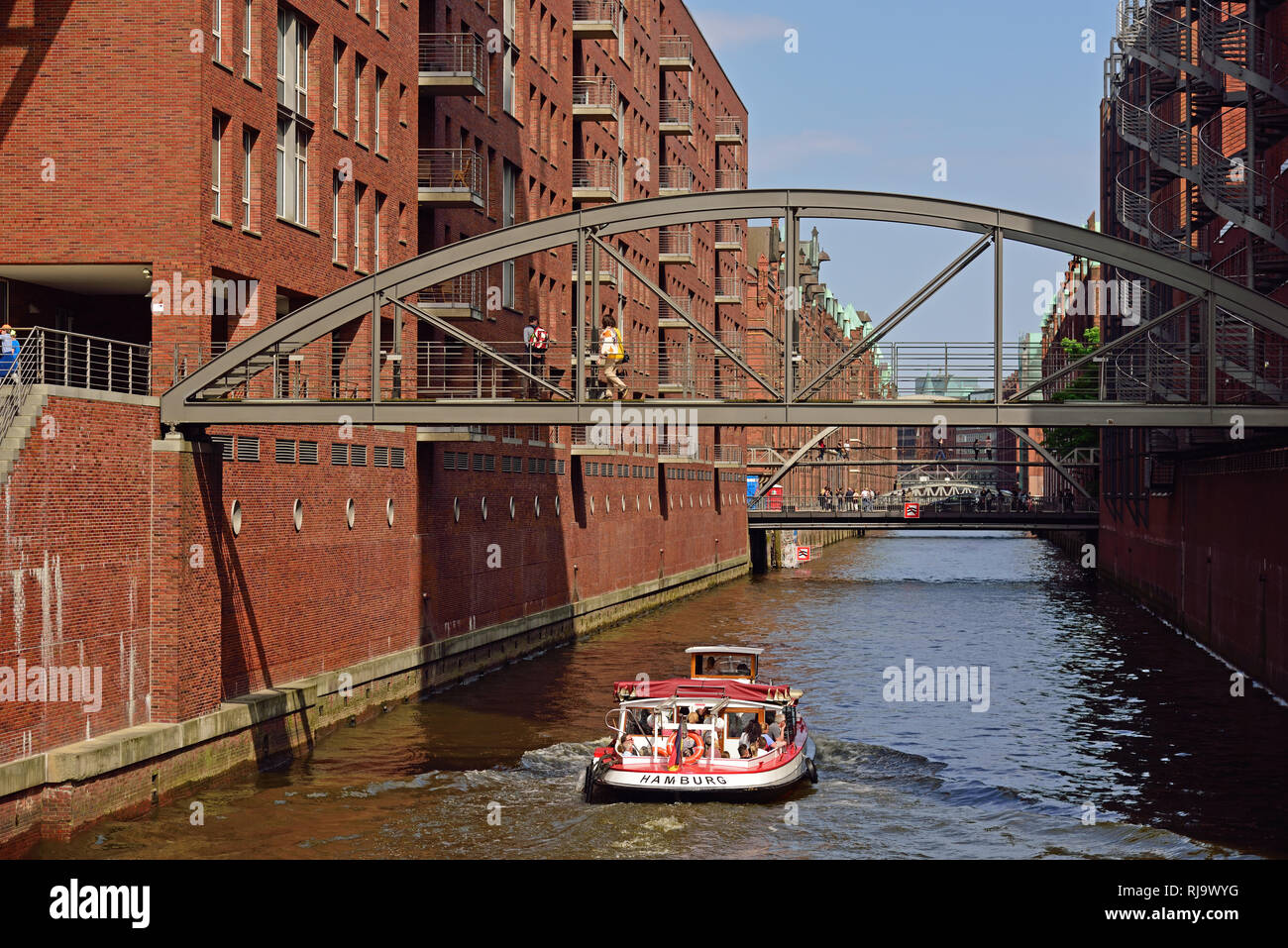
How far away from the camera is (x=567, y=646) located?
46.4 m

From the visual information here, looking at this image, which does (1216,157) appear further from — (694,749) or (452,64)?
(694,749)

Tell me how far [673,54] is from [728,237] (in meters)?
16.5

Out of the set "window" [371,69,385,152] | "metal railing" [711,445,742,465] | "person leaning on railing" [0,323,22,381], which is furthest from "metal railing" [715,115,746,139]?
"person leaning on railing" [0,323,22,381]

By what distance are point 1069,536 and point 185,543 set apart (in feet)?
305

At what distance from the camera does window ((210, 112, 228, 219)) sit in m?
26.8

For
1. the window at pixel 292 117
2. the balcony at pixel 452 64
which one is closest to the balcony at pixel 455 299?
the balcony at pixel 452 64

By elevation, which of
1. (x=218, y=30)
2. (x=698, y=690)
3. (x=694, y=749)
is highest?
(x=218, y=30)

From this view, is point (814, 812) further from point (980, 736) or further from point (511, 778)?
point (980, 736)

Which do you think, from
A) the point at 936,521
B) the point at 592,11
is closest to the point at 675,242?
the point at 592,11

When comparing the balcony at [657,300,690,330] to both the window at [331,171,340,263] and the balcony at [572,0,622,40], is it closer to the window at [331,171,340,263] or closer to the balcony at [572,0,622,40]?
the balcony at [572,0,622,40]

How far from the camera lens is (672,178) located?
241ft

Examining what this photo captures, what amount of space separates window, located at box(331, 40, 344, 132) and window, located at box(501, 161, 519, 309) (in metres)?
11.9

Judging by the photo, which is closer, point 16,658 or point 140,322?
point 16,658
